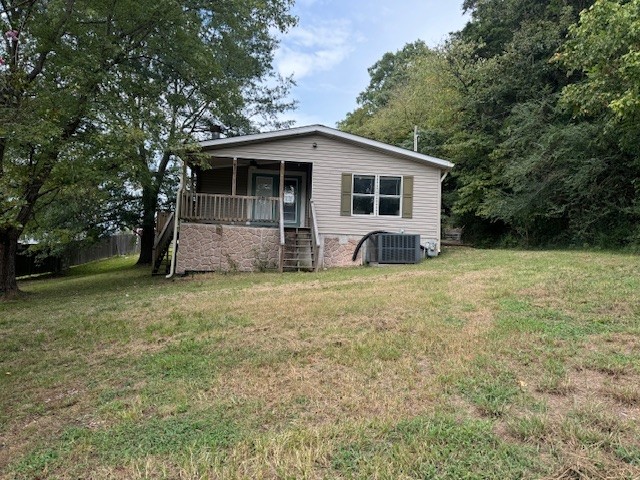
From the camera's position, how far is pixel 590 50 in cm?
1025

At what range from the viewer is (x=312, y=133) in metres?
12.0

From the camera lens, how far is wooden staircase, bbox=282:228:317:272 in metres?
11.2

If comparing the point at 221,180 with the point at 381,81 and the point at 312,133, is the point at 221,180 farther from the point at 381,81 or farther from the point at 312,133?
the point at 381,81

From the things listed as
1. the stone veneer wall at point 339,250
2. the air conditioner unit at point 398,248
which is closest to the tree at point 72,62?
the stone veneer wall at point 339,250

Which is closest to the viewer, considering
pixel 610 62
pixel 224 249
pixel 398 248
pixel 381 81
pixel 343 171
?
pixel 610 62

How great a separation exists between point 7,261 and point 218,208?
5.01m

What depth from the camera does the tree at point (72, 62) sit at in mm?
8102

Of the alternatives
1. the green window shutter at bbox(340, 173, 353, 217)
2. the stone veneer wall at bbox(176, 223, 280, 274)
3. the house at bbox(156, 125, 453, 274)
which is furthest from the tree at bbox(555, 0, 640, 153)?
the stone veneer wall at bbox(176, 223, 280, 274)

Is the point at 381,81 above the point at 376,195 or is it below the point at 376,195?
above

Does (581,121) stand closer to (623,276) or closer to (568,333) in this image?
(623,276)

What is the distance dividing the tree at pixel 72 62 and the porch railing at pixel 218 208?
2.41m

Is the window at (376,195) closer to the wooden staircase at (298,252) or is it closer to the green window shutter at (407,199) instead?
the green window shutter at (407,199)

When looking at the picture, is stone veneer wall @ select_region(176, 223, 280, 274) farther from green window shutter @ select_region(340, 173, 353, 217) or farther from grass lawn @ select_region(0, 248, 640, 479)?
grass lawn @ select_region(0, 248, 640, 479)

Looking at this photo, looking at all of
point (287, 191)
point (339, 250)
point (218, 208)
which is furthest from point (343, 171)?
point (218, 208)
